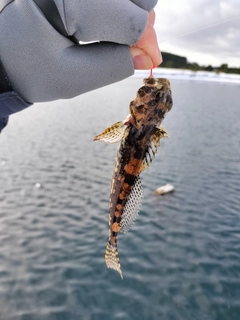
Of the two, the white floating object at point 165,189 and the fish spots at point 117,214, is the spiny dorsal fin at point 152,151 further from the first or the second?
the white floating object at point 165,189

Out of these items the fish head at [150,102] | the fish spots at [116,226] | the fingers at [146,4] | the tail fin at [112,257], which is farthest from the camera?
the tail fin at [112,257]

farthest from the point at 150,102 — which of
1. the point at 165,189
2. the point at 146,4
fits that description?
the point at 165,189

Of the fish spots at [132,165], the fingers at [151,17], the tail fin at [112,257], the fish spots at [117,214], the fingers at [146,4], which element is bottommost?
the tail fin at [112,257]

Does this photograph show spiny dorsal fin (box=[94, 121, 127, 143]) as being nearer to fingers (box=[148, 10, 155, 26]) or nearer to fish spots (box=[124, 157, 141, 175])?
fish spots (box=[124, 157, 141, 175])

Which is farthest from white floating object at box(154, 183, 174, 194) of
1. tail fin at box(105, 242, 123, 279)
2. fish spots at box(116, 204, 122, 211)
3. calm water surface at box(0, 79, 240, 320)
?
fish spots at box(116, 204, 122, 211)

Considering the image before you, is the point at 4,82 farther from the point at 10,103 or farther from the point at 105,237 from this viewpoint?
the point at 105,237

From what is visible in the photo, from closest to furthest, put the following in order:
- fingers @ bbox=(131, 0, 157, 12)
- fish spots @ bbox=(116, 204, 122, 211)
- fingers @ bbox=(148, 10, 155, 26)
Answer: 1. fingers @ bbox=(131, 0, 157, 12)
2. fingers @ bbox=(148, 10, 155, 26)
3. fish spots @ bbox=(116, 204, 122, 211)

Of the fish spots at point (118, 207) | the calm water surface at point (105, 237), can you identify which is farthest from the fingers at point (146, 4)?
the calm water surface at point (105, 237)
